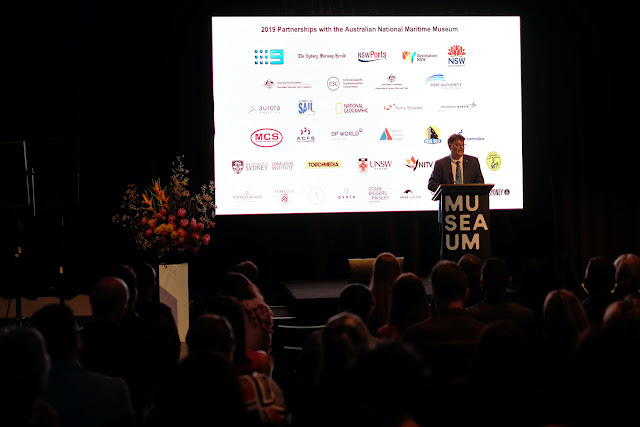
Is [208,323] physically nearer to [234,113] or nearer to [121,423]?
[121,423]

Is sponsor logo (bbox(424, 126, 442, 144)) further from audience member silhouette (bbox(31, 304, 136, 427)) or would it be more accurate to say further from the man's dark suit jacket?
audience member silhouette (bbox(31, 304, 136, 427))

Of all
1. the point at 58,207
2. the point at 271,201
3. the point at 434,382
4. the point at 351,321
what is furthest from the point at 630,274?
the point at 58,207

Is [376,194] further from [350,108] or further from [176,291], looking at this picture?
[176,291]

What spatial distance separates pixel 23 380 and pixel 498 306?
235 cm

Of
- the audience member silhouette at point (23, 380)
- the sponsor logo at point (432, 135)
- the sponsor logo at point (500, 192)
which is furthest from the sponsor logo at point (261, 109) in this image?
the audience member silhouette at point (23, 380)

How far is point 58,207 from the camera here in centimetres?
607

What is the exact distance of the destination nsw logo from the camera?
7203 millimetres

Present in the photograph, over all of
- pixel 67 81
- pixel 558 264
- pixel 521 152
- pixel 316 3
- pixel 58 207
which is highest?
pixel 316 3

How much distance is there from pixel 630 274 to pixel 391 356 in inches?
115

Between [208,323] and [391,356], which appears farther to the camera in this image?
[208,323]

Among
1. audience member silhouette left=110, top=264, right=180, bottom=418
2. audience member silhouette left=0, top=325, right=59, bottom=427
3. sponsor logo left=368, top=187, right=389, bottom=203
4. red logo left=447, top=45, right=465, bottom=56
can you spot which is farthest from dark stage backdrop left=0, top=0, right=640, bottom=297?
audience member silhouette left=0, top=325, right=59, bottom=427

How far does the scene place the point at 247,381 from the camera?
2242 millimetres

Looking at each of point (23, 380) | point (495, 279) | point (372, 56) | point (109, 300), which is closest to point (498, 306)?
point (495, 279)

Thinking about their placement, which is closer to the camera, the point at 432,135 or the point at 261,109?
the point at 261,109
